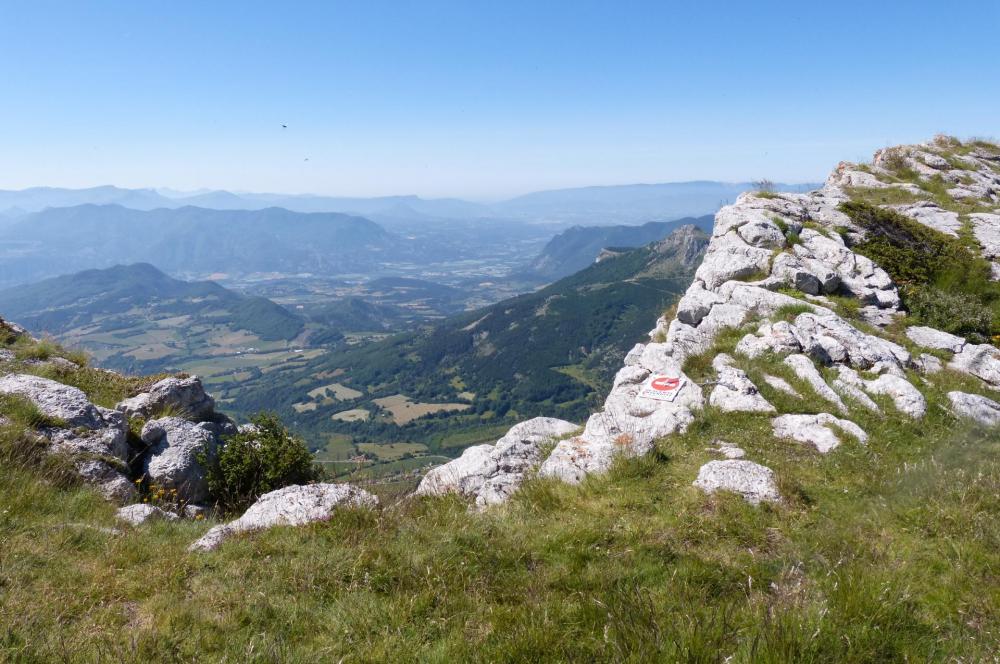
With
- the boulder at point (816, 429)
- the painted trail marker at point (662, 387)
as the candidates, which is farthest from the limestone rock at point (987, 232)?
the painted trail marker at point (662, 387)

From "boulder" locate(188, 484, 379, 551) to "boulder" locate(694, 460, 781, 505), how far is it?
5.19 m

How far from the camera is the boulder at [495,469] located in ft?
29.5

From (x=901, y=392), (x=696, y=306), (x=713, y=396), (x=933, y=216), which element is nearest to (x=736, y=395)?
(x=713, y=396)

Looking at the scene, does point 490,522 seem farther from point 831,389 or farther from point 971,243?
point 971,243

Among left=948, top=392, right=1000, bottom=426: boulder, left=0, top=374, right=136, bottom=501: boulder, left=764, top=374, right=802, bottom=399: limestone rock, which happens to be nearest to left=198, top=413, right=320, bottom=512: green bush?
left=0, top=374, right=136, bottom=501: boulder

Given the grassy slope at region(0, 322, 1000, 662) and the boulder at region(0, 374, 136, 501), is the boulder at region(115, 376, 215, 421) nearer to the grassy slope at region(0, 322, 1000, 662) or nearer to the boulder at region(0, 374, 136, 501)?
the boulder at region(0, 374, 136, 501)

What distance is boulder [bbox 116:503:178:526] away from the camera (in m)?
7.23

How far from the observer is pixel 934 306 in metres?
16.2

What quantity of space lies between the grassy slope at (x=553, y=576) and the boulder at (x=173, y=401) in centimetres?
419

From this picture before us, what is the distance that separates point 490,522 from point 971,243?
82.8ft

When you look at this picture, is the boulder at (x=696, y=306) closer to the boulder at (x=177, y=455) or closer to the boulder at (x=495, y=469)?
the boulder at (x=495, y=469)

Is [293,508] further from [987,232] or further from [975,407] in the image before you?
[987,232]

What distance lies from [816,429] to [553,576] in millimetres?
6699

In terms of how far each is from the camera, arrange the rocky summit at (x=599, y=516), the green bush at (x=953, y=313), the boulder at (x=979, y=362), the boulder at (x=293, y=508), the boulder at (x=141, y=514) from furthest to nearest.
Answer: the green bush at (x=953, y=313) < the boulder at (x=979, y=362) < the boulder at (x=141, y=514) < the boulder at (x=293, y=508) < the rocky summit at (x=599, y=516)
